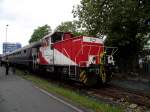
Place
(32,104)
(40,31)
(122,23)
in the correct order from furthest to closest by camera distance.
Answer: (40,31) → (122,23) → (32,104)

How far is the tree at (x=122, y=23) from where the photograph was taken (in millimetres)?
27812

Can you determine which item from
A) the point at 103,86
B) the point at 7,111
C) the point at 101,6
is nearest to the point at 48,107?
the point at 7,111

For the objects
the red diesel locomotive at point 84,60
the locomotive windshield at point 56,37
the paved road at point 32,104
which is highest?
the locomotive windshield at point 56,37

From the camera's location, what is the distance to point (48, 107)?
1280 centimetres

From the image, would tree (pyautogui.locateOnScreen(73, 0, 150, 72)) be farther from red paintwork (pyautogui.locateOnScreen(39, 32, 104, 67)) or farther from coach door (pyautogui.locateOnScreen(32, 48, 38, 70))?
red paintwork (pyautogui.locateOnScreen(39, 32, 104, 67))

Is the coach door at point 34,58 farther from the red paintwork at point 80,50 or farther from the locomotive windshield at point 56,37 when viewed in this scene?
the red paintwork at point 80,50

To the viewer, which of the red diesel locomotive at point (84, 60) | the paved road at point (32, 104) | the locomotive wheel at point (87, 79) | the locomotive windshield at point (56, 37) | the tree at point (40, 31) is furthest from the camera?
the tree at point (40, 31)

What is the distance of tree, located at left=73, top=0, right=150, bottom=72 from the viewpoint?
2781cm

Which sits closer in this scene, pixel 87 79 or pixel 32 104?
pixel 32 104

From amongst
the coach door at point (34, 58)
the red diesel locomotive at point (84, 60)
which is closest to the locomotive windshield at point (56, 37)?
the red diesel locomotive at point (84, 60)

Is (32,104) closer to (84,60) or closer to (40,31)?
(84,60)

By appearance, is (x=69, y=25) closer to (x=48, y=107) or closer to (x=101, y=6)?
(x=101, y=6)

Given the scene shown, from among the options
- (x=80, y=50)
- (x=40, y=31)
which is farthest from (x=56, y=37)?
(x=40, y=31)

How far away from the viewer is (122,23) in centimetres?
2891
